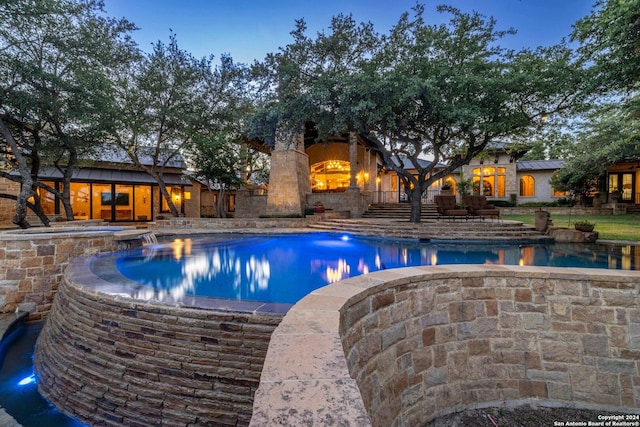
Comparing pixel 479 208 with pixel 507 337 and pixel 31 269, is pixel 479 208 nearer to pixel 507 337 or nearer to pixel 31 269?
pixel 507 337

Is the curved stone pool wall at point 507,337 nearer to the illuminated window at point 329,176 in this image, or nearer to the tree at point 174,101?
the tree at point 174,101

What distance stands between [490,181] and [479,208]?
45.2 feet

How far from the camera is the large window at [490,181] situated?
77.2 ft

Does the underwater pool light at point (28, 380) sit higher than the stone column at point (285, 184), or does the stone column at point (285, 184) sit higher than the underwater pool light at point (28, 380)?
the stone column at point (285, 184)

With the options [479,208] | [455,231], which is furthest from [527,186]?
[455,231]

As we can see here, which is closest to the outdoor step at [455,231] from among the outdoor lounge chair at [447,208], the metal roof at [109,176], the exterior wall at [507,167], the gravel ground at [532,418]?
the outdoor lounge chair at [447,208]

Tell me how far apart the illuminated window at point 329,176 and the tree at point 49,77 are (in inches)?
583

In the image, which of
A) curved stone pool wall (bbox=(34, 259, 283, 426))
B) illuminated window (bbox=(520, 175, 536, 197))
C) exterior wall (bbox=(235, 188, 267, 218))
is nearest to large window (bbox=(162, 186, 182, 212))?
exterior wall (bbox=(235, 188, 267, 218))

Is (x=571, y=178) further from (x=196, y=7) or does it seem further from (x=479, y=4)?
(x=196, y=7)

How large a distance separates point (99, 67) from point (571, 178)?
26.3m

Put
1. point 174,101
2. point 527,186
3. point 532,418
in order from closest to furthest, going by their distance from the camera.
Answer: point 532,418 < point 174,101 < point 527,186

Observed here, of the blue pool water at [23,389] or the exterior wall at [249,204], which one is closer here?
the blue pool water at [23,389]

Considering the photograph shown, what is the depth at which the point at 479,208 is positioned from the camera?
41.0 feet

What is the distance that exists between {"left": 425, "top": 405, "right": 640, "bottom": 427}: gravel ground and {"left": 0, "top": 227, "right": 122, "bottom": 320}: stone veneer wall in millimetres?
7333
